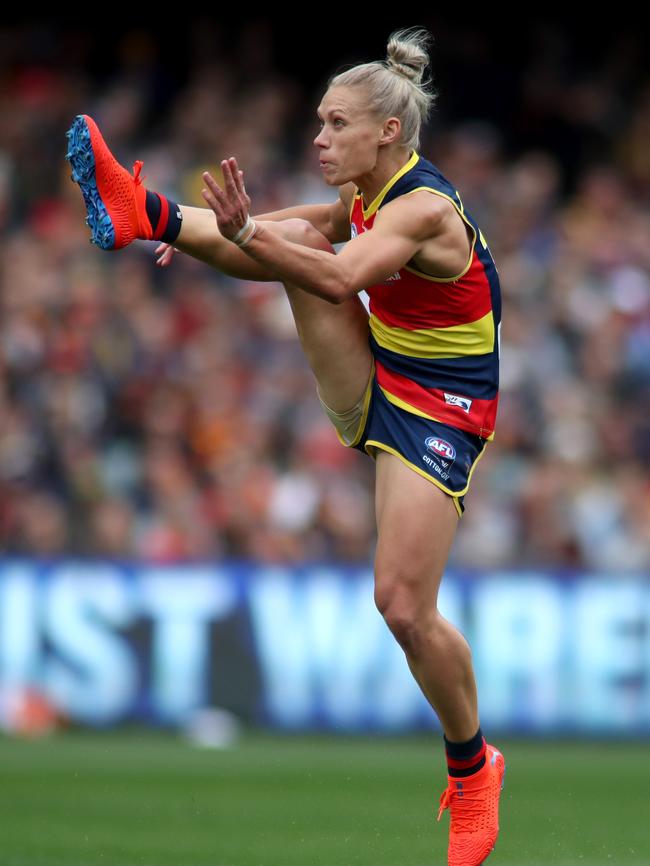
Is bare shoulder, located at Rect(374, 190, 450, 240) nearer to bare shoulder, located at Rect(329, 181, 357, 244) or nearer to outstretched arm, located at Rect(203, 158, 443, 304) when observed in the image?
outstretched arm, located at Rect(203, 158, 443, 304)

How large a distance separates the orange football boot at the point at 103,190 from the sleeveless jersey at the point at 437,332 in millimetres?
817

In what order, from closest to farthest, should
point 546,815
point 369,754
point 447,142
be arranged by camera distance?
Answer: point 546,815 → point 369,754 → point 447,142

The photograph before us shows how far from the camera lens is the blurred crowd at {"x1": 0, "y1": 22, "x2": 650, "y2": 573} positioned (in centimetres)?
1131

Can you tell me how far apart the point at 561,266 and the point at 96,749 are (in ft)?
17.7

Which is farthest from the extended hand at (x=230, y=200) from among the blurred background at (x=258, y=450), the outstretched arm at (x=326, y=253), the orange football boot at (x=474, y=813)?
the blurred background at (x=258, y=450)

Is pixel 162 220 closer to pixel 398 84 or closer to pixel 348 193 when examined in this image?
pixel 348 193

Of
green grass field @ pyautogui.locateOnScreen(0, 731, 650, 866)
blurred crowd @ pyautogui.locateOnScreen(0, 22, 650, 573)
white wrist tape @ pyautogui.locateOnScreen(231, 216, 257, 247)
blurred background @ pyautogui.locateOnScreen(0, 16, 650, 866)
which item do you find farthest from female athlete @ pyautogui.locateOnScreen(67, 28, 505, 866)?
blurred crowd @ pyautogui.locateOnScreen(0, 22, 650, 573)

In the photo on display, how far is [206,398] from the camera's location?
39.2ft

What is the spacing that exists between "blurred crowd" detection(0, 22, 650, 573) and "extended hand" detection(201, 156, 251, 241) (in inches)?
237

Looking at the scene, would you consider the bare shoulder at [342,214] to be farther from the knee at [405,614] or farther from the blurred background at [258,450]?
the blurred background at [258,450]

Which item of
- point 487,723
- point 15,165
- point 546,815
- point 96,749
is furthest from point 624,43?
point 546,815

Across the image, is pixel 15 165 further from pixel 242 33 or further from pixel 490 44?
pixel 490 44

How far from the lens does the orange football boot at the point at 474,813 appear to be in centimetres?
552

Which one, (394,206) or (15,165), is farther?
(15,165)
